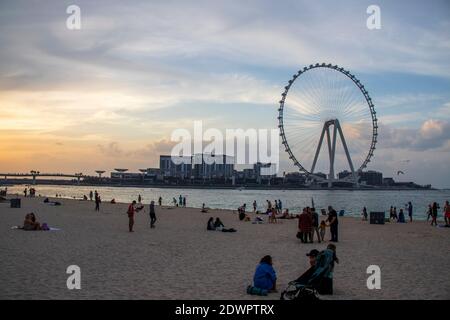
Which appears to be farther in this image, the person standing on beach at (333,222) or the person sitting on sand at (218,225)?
the person sitting on sand at (218,225)

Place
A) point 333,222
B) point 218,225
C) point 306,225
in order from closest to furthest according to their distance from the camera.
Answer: point 306,225 → point 333,222 → point 218,225

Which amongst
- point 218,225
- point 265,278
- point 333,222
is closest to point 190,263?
point 265,278

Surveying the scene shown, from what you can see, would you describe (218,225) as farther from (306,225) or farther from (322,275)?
(322,275)

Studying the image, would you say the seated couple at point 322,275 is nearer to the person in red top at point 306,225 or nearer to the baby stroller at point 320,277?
the baby stroller at point 320,277

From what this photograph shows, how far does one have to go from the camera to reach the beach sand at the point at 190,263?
9.38m

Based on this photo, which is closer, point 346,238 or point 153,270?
point 153,270

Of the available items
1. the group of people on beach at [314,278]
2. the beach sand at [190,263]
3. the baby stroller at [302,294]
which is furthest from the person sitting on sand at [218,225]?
the baby stroller at [302,294]

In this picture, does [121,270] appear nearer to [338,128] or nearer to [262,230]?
[262,230]

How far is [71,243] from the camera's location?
1658cm

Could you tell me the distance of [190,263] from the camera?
1288cm

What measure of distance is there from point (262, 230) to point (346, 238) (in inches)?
184

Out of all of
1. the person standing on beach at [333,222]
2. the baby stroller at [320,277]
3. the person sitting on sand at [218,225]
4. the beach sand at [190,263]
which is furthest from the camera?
the person sitting on sand at [218,225]
